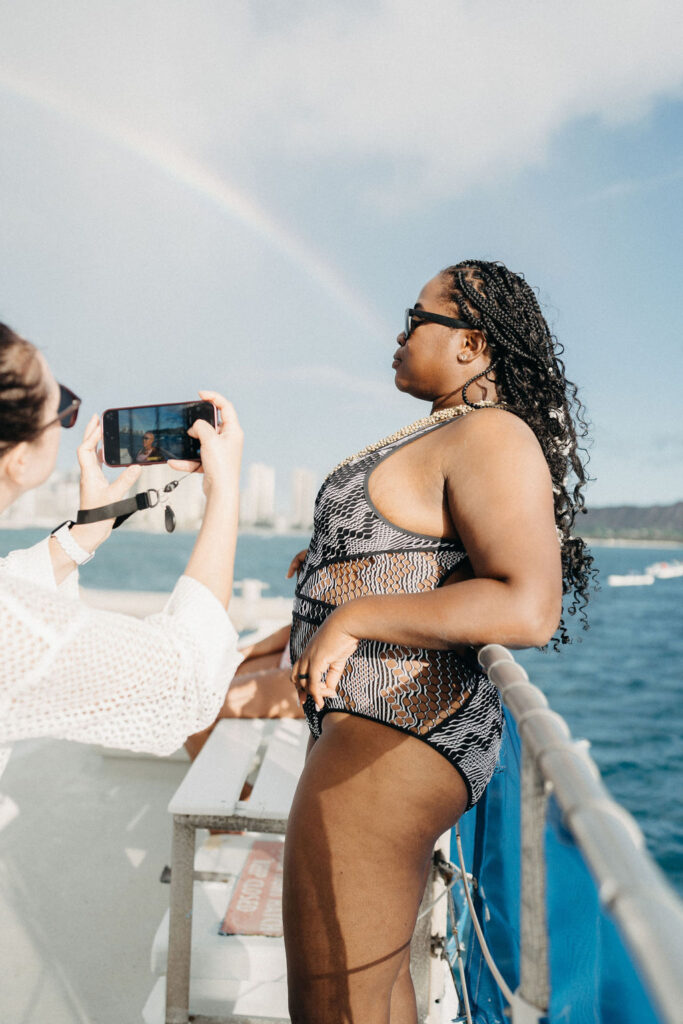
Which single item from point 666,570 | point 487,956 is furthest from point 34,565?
point 666,570

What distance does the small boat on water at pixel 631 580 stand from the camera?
9150cm

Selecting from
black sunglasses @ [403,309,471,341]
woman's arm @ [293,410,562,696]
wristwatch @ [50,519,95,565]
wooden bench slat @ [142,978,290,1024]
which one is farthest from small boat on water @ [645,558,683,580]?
woman's arm @ [293,410,562,696]

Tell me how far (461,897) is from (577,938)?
129 centimetres

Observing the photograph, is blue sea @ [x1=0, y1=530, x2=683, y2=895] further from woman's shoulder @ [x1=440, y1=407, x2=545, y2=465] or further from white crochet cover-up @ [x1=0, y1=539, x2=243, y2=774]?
white crochet cover-up @ [x1=0, y1=539, x2=243, y2=774]

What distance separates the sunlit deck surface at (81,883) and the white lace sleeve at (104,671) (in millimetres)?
2002

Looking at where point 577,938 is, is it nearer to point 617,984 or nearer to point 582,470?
point 617,984

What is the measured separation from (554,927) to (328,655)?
532 millimetres

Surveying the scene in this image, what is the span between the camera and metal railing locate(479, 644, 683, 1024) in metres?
0.47

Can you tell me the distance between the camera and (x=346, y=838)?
123cm

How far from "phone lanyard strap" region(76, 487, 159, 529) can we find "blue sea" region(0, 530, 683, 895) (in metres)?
1.02

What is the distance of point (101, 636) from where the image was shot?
1.02m

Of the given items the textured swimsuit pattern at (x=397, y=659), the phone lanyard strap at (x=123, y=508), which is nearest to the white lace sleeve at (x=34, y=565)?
the phone lanyard strap at (x=123, y=508)

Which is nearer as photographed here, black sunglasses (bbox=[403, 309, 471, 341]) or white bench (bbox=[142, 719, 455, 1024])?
black sunglasses (bbox=[403, 309, 471, 341])

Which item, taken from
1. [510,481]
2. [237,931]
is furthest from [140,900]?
[510,481]
